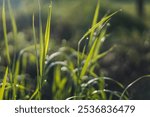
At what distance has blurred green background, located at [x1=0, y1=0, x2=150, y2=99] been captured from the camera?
2.46 metres

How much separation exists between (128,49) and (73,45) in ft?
1.05

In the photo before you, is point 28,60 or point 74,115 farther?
point 28,60

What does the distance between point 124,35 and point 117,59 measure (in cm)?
22

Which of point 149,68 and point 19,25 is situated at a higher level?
point 19,25

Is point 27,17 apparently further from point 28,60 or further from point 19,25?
point 28,60

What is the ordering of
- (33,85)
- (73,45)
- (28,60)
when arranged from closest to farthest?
(33,85)
(28,60)
(73,45)

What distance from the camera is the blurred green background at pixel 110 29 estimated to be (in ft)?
8.07

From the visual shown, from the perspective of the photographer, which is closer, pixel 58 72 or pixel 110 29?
pixel 58 72

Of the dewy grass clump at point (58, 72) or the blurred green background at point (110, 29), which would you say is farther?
the blurred green background at point (110, 29)

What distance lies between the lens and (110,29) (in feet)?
8.90

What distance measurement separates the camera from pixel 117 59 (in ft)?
8.16

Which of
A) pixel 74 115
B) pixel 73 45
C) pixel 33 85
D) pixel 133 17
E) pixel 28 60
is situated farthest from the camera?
pixel 133 17

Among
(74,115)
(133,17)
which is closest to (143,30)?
(133,17)

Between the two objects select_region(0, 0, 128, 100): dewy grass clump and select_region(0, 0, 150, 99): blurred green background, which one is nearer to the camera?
select_region(0, 0, 128, 100): dewy grass clump
